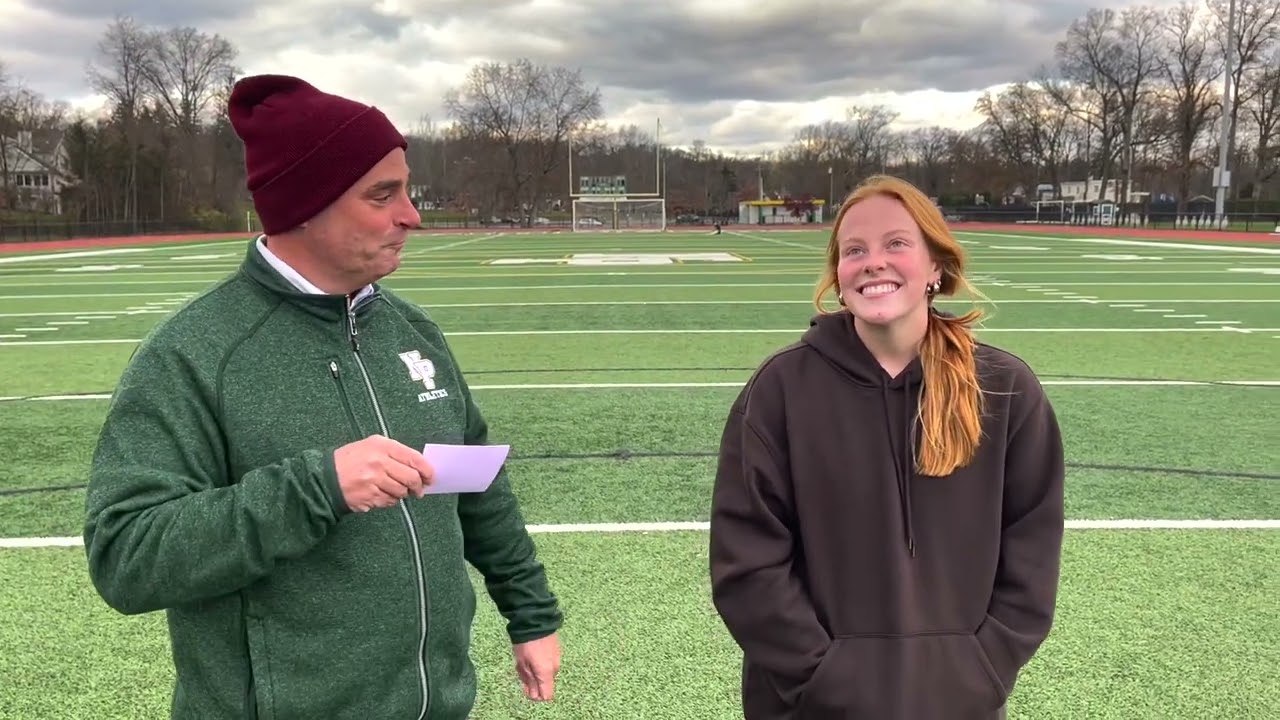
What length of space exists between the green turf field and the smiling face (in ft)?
5.68

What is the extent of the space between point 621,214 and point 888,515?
62317mm

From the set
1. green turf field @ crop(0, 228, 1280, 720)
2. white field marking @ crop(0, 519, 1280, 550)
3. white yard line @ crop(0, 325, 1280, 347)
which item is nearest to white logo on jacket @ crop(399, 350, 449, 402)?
green turf field @ crop(0, 228, 1280, 720)

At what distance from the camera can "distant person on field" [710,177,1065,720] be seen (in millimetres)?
1896

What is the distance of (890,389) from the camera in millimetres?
1973

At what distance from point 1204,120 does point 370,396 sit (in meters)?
73.9

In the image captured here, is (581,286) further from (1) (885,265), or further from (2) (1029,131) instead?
(2) (1029,131)

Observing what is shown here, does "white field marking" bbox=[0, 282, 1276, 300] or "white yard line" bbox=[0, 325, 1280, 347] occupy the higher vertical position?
"white field marking" bbox=[0, 282, 1276, 300]

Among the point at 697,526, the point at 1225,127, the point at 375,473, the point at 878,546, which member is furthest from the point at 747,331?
the point at 1225,127

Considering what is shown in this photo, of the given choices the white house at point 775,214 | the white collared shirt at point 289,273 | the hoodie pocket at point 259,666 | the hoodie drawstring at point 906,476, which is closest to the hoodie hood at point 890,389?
the hoodie drawstring at point 906,476

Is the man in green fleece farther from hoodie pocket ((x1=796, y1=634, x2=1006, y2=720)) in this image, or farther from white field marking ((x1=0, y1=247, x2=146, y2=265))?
white field marking ((x1=0, y1=247, x2=146, y2=265))

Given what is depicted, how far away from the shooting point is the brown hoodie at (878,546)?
1894 millimetres

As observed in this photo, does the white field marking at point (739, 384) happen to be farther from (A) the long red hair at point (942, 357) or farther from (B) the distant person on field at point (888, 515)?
(B) the distant person on field at point (888, 515)

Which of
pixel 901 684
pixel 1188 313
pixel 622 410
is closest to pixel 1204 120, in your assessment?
pixel 1188 313

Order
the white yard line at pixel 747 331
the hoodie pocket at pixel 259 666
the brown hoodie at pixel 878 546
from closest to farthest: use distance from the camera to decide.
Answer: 1. the hoodie pocket at pixel 259 666
2. the brown hoodie at pixel 878 546
3. the white yard line at pixel 747 331
